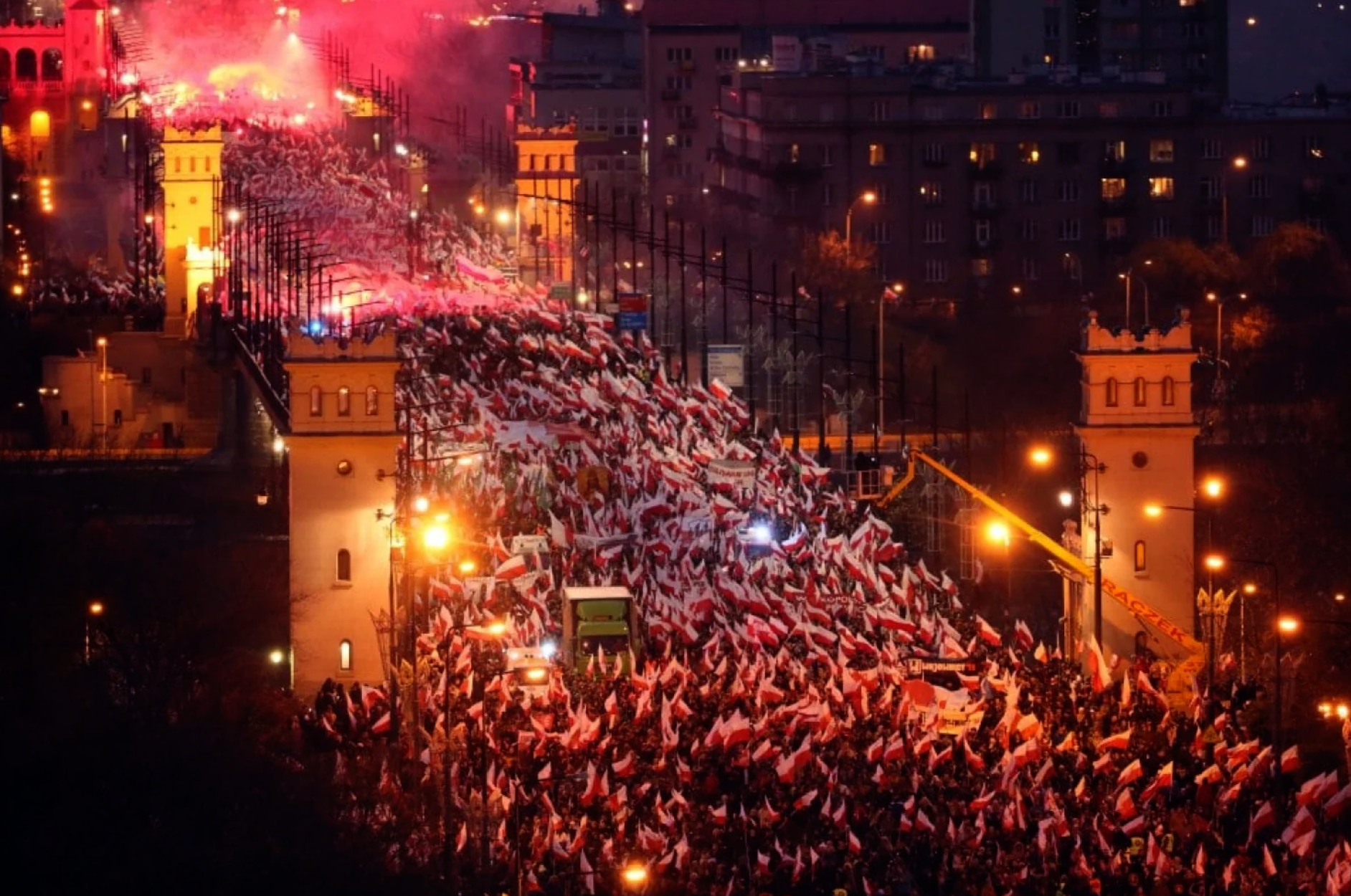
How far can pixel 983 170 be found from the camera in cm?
10925

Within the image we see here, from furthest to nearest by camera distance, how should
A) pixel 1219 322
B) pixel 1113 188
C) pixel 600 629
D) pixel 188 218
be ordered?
pixel 1113 188 → pixel 188 218 → pixel 1219 322 → pixel 600 629

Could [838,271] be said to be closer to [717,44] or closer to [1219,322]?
[1219,322]

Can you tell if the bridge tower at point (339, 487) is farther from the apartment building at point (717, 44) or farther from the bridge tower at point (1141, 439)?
the apartment building at point (717, 44)

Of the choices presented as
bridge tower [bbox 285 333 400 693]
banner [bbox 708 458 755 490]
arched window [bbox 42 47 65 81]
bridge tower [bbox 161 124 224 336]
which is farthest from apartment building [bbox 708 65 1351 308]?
bridge tower [bbox 285 333 400 693]

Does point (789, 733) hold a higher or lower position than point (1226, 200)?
lower

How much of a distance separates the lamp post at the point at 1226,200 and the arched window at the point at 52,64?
37.3 metres

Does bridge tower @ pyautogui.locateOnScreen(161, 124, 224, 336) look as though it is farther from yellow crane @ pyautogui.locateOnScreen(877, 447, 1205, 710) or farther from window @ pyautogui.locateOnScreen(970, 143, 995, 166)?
yellow crane @ pyautogui.locateOnScreen(877, 447, 1205, 710)

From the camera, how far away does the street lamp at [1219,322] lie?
91.8 m

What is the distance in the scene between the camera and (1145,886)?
4791cm

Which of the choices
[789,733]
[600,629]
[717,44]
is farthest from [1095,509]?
[717,44]

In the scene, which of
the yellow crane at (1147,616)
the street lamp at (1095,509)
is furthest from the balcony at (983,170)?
the yellow crane at (1147,616)

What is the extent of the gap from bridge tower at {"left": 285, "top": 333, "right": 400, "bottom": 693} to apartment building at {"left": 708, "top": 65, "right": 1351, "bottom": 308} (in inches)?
1712

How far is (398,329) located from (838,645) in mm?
23708

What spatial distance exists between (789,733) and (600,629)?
247 inches
